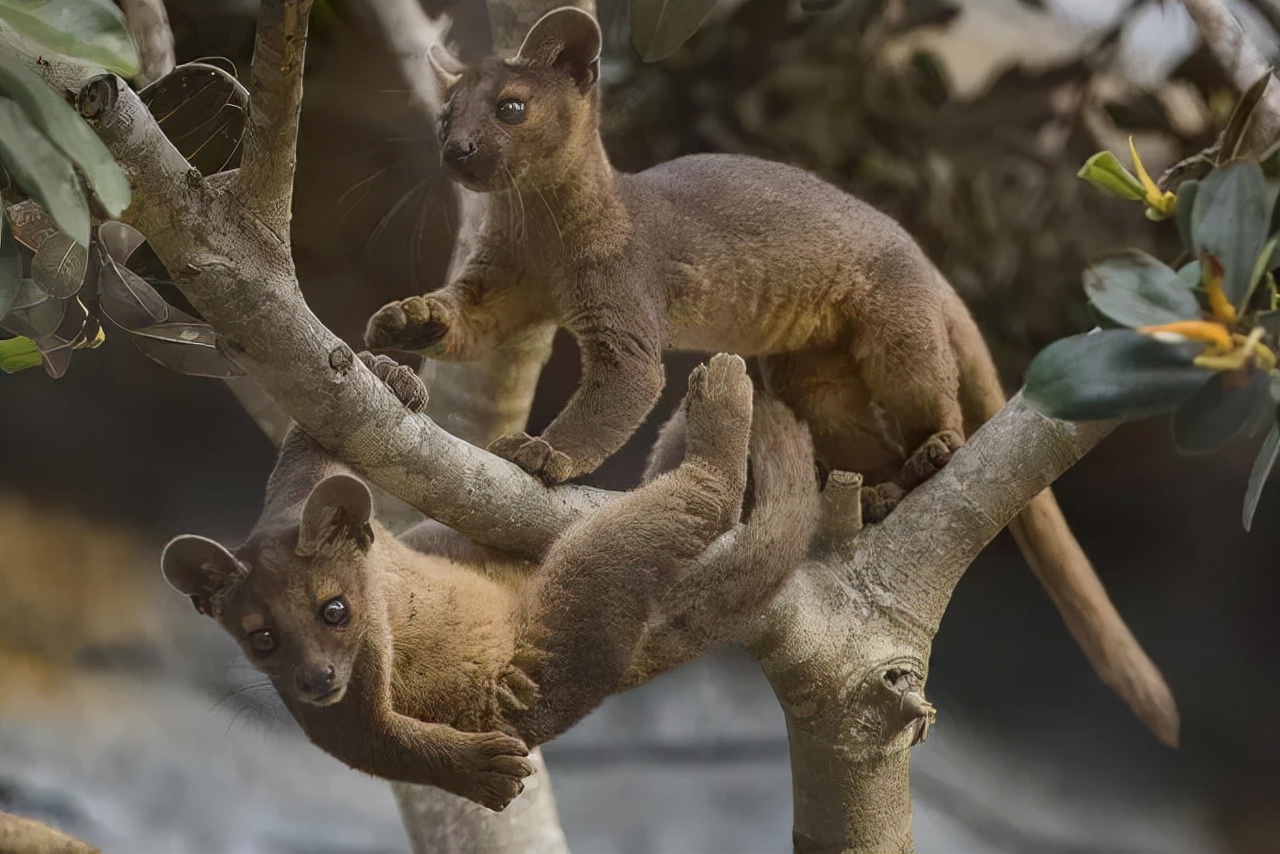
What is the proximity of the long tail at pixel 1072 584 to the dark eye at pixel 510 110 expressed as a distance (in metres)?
0.64

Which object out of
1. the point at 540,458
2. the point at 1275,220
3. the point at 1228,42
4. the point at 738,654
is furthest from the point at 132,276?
the point at 1228,42

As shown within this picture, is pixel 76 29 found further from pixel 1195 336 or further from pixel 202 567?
pixel 1195 336

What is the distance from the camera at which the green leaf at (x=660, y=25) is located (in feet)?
4.55

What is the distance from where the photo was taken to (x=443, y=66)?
131 cm

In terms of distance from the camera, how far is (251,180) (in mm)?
1118

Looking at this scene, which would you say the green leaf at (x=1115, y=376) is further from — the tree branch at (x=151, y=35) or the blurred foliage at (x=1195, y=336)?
the tree branch at (x=151, y=35)

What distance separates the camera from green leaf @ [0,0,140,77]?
0.84 m

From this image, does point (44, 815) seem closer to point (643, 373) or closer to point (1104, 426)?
point (643, 373)

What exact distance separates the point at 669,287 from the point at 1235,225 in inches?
27.9

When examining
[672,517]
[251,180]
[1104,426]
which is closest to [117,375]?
[251,180]

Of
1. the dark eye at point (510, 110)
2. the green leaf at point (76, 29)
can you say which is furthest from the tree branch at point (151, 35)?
the green leaf at point (76, 29)

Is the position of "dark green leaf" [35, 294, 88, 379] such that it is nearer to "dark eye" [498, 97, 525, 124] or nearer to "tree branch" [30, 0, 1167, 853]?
"tree branch" [30, 0, 1167, 853]

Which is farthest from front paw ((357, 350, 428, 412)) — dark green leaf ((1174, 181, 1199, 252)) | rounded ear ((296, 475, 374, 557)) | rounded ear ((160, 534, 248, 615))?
dark green leaf ((1174, 181, 1199, 252))

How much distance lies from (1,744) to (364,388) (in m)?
0.97
